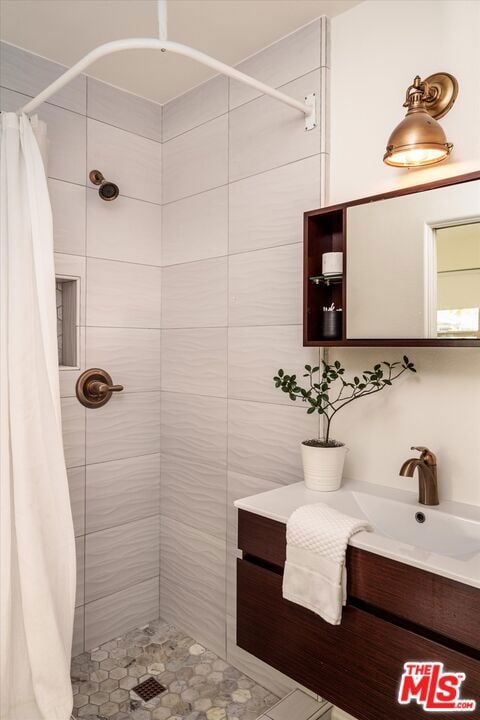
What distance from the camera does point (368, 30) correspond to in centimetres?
180

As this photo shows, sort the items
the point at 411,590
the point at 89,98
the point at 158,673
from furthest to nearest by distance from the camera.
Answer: the point at 89,98, the point at 158,673, the point at 411,590

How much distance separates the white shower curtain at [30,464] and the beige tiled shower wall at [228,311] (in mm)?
715

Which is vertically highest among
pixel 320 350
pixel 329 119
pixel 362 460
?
pixel 329 119

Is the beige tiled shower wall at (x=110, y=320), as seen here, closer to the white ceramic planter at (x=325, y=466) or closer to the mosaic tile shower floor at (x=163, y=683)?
the mosaic tile shower floor at (x=163, y=683)

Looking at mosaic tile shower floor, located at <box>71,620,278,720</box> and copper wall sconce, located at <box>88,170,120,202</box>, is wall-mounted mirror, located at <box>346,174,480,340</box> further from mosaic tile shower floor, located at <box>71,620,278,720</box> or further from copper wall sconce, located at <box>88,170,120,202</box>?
mosaic tile shower floor, located at <box>71,620,278,720</box>

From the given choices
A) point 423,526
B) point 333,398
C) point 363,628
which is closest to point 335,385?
point 333,398

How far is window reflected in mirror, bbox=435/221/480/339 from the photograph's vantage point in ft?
4.67

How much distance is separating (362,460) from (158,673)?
1281 mm

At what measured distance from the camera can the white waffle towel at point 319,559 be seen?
4.31 feet

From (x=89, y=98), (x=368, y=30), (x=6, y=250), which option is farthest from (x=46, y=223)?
(x=368, y=30)

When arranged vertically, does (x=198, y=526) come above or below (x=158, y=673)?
above

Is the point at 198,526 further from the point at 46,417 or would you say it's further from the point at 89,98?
the point at 89,98

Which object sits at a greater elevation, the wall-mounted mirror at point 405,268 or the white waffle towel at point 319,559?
the wall-mounted mirror at point 405,268

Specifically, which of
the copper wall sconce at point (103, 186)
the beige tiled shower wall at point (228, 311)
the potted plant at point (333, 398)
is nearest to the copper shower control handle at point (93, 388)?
the beige tiled shower wall at point (228, 311)
